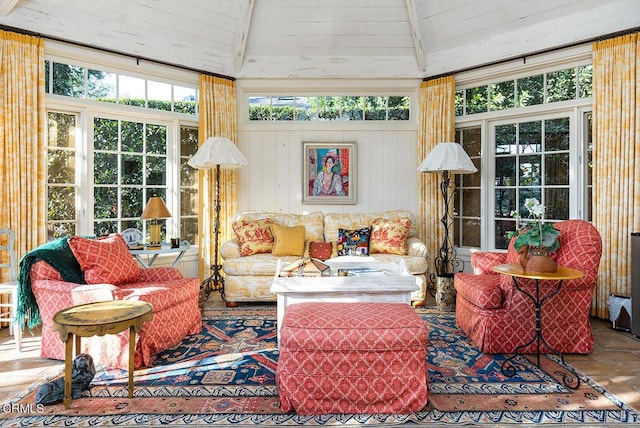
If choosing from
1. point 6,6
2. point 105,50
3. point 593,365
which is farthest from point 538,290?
point 6,6

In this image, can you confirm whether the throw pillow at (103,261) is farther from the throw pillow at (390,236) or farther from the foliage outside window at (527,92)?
the foliage outside window at (527,92)

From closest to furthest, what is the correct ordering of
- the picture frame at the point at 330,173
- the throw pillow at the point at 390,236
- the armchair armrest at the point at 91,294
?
the armchair armrest at the point at 91,294
the throw pillow at the point at 390,236
the picture frame at the point at 330,173

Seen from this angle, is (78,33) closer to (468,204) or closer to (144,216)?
(144,216)

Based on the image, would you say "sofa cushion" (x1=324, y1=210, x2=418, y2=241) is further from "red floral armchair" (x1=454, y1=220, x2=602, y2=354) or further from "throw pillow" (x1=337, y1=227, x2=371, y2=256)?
"red floral armchair" (x1=454, y1=220, x2=602, y2=354)

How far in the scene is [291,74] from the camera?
5.39m

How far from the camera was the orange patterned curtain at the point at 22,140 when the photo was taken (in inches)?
147

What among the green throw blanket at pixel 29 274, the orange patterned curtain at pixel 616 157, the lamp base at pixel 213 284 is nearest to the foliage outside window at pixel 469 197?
the orange patterned curtain at pixel 616 157

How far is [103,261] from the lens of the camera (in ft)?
10.2

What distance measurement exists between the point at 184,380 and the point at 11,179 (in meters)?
2.72

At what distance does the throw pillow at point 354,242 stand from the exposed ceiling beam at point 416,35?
7.72 feet

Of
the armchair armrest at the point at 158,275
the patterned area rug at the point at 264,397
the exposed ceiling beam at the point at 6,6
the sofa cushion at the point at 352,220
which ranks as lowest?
the patterned area rug at the point at 264,397

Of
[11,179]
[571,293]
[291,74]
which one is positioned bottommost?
[571,293]


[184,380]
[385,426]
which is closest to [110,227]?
[184,380]

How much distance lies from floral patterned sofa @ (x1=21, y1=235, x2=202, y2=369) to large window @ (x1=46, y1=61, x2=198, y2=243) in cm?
138
